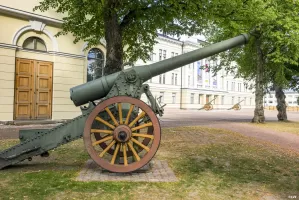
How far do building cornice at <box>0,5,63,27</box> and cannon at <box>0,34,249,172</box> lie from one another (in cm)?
984

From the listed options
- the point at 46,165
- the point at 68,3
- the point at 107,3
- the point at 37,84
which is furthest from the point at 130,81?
the point at 37,84

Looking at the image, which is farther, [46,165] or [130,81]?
[46,165]

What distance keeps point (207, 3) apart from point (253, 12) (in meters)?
2.27

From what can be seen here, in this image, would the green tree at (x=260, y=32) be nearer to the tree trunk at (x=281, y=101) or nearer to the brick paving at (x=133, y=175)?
the tree trunk at (x=281, y=101)

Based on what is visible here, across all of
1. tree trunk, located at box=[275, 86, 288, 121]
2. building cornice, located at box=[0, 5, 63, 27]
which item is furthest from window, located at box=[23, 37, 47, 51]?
tree trunk, located at box=[275, 86, 288, 121]

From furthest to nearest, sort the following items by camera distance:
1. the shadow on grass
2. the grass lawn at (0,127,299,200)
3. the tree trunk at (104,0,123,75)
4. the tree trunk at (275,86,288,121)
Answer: the tree trunk at (275,86,288,121) < the tree trunk at (104,0,123,75) < the shadow on grass < the grass lawn at (0,127,299,200)

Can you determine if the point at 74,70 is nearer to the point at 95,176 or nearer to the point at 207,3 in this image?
the point at 207,3

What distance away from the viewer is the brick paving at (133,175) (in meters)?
5.20

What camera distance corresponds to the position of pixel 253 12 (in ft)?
34.8

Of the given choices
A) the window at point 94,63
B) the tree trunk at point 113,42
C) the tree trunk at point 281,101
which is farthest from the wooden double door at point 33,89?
the tree trunk at point 281,101

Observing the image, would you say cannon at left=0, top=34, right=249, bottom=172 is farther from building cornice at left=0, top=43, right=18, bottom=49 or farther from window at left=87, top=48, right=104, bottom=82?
window at left=87, top=48, right=104, bottom=82

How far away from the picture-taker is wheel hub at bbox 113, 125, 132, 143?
5.23 metres

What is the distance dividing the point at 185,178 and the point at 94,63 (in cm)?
1311

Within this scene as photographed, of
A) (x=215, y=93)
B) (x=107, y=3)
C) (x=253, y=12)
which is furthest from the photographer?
(x=215, y=93)
